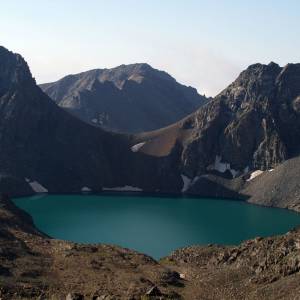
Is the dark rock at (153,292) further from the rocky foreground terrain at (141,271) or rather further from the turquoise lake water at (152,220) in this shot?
the turquoise lake water at (152,220)

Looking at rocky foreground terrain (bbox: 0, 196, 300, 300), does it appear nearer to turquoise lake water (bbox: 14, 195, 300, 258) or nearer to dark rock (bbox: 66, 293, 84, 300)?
dark rock (bbox: 66, 293, 84, 300)

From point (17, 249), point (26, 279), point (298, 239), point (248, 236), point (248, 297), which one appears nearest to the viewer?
point (248, 297)

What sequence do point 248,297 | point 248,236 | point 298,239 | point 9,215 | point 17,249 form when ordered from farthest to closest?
point 248,236
point 9,215
point 17,249
point 298,239
point 248,297

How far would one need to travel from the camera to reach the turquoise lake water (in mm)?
118750

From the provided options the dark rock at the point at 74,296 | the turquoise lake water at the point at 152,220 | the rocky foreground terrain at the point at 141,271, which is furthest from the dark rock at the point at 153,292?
the turquoise lake water at the point at 152,220

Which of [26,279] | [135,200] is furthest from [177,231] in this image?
[26,279]

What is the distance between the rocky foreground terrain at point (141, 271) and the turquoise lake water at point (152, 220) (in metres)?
26.5

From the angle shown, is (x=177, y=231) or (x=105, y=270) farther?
(x=177, y=231)

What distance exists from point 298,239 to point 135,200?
125512 millimetres

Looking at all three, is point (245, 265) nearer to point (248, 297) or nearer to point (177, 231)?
point (248, 297)

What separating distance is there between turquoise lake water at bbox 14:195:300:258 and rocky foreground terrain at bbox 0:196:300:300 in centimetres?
2646

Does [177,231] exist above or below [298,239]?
below

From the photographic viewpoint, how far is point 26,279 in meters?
59.7

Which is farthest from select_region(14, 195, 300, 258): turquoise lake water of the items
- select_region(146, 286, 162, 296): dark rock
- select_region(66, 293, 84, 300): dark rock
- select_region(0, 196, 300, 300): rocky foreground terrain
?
select_region(66, 293, 84, 300): dark rock
